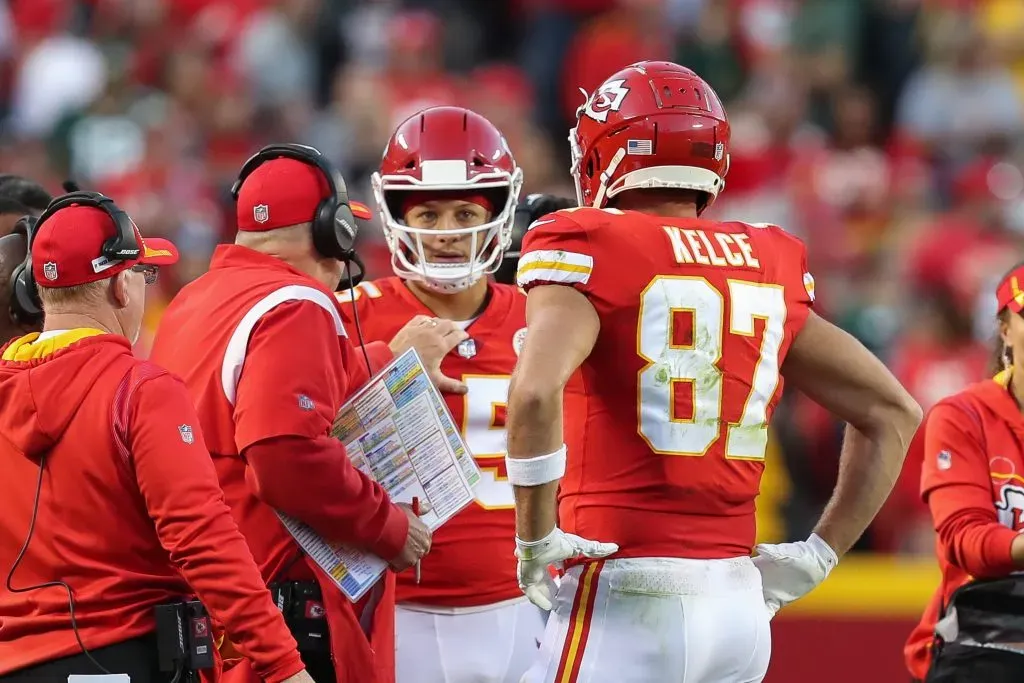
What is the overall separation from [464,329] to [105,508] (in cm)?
142

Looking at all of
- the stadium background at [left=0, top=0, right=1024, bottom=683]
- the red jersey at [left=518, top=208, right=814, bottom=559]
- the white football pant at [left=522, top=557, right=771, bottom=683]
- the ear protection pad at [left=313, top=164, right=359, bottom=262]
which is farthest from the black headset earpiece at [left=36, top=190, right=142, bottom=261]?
the stadium background at [left=0, top=0, right=1024, bottom=683]

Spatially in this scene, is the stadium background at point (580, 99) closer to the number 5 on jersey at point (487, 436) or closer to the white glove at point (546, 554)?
the number 5 on jersey at point (487, 436)

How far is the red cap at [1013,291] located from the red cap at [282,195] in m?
1.86

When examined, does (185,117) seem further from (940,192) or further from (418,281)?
(418,281)

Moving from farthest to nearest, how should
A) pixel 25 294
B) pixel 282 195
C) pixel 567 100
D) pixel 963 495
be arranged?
pixel 567 100
pixel 963 495
pixel 282 195
pixel 25 294

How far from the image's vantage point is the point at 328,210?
13.9 feet

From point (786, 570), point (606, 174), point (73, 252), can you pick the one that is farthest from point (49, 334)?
point (786, 570)

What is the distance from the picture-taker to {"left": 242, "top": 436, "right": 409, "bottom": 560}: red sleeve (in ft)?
12.7

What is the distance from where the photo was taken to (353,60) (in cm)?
1153

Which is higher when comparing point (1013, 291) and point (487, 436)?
point (1013, 291)

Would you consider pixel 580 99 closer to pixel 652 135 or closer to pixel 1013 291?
pixel 1013 291

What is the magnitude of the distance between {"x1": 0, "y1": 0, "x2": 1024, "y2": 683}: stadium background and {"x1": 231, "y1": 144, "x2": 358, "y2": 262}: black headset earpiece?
4.21 meters

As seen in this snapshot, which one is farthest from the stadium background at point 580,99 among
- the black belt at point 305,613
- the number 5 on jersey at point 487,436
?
the black belt at point 305,613

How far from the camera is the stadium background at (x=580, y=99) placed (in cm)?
962
